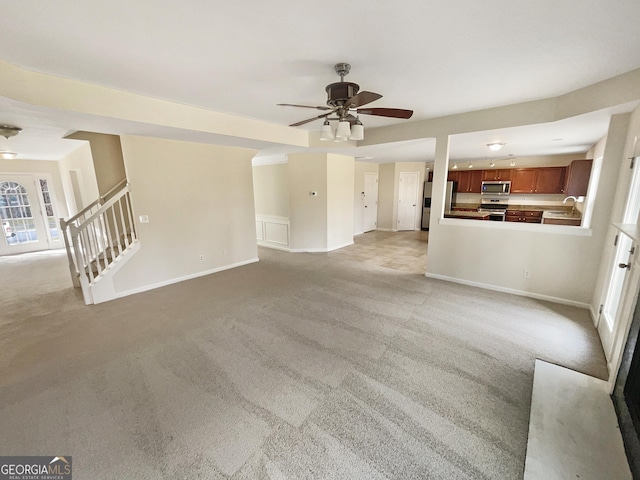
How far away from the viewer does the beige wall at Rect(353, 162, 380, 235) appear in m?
8.04

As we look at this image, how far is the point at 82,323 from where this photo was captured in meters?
3.06

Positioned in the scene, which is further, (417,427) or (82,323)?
(82,323)

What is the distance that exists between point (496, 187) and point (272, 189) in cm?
656

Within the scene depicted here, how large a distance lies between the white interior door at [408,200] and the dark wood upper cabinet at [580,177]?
4194mm

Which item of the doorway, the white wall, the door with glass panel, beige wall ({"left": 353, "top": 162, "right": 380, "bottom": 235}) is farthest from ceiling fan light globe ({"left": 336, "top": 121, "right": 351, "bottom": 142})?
the door with glass panel

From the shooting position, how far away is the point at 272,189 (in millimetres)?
6586

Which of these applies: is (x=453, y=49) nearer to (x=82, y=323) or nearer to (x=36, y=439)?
(x=36, y=439)

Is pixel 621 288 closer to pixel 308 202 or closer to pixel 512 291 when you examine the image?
pixel 512 291

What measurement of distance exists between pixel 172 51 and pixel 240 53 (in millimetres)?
537

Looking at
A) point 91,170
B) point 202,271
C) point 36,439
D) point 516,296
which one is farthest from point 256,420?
point 91,170

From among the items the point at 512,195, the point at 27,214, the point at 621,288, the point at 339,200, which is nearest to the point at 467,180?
the point at 512,195

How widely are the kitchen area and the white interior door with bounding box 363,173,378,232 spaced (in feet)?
7.66

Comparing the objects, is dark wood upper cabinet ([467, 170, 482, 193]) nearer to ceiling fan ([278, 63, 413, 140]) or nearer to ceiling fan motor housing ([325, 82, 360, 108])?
ceiling fan ([278, 63, 413, 140])

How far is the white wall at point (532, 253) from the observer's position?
2979mm
